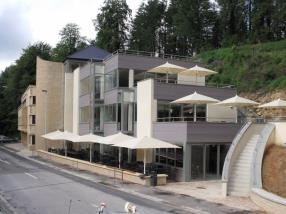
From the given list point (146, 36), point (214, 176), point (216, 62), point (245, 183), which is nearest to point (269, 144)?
point (245, 183)

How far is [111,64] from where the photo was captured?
43000 mm

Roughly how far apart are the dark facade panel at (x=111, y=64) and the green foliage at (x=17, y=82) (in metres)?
56.5

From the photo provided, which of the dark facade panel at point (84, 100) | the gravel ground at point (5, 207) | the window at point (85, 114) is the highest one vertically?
the dark facade panel at point (84, 100)

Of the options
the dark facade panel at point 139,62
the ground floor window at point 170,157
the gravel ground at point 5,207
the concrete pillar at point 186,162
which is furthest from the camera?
the dark facade panel at point 139,62

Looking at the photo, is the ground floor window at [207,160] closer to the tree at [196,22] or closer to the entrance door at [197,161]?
the entrance door at [197,161]

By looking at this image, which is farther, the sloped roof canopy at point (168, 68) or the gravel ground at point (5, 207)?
the sloped roof canopy at point (168, 68)

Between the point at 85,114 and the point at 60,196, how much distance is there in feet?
93.2

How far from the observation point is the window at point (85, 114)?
5153 centimetres

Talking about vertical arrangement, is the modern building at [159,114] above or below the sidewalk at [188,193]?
above

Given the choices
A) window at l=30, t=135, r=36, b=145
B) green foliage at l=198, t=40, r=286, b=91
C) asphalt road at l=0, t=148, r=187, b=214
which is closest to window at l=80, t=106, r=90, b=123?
window at l=30, t=135, r=36, b=145

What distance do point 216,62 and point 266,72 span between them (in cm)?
1238

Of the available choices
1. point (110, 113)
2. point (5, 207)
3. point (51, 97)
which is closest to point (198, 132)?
point (110, 113)

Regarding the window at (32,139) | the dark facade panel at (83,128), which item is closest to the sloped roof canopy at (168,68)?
the dark facade panel at (83,128)

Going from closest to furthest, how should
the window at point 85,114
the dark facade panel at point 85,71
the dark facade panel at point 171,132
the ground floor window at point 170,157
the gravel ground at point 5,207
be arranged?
the gravel ground at point 5,207 → the dark facade panel at point 171,132 → the ground floor window at point 170,157 → the dark facade panel at point 85,71 → the window at point 85,114
